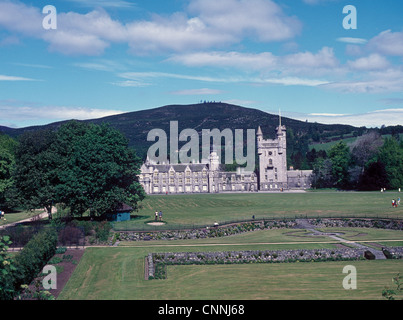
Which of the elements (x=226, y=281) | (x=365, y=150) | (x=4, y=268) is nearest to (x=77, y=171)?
(x=226, y=281)

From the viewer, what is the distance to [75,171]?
180 ft

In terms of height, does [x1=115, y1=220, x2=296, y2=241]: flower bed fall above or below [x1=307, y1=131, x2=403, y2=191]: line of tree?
below

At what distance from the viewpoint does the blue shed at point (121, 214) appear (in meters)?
59.1

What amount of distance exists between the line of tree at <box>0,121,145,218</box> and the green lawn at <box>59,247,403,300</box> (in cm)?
1883

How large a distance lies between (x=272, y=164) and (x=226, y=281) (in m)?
119

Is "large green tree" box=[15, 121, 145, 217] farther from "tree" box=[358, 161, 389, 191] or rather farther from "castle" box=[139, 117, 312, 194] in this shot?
"castle" box=[139, 117, 312, 194]

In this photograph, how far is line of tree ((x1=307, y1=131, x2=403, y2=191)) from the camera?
113 m

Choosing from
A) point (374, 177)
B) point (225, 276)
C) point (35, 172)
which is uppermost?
point (35, 172)

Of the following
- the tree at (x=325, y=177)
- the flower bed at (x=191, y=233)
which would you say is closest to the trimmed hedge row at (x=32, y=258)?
the flower bed at (x=191, y=233)

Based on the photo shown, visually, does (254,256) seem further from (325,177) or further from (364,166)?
(325,177)

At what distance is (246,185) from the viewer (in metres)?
146

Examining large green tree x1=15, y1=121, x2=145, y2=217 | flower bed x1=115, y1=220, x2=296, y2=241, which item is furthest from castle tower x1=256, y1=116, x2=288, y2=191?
flower bed x1=115, y1=220, x2=296, y2=241

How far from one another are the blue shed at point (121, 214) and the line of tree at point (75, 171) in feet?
2.40
